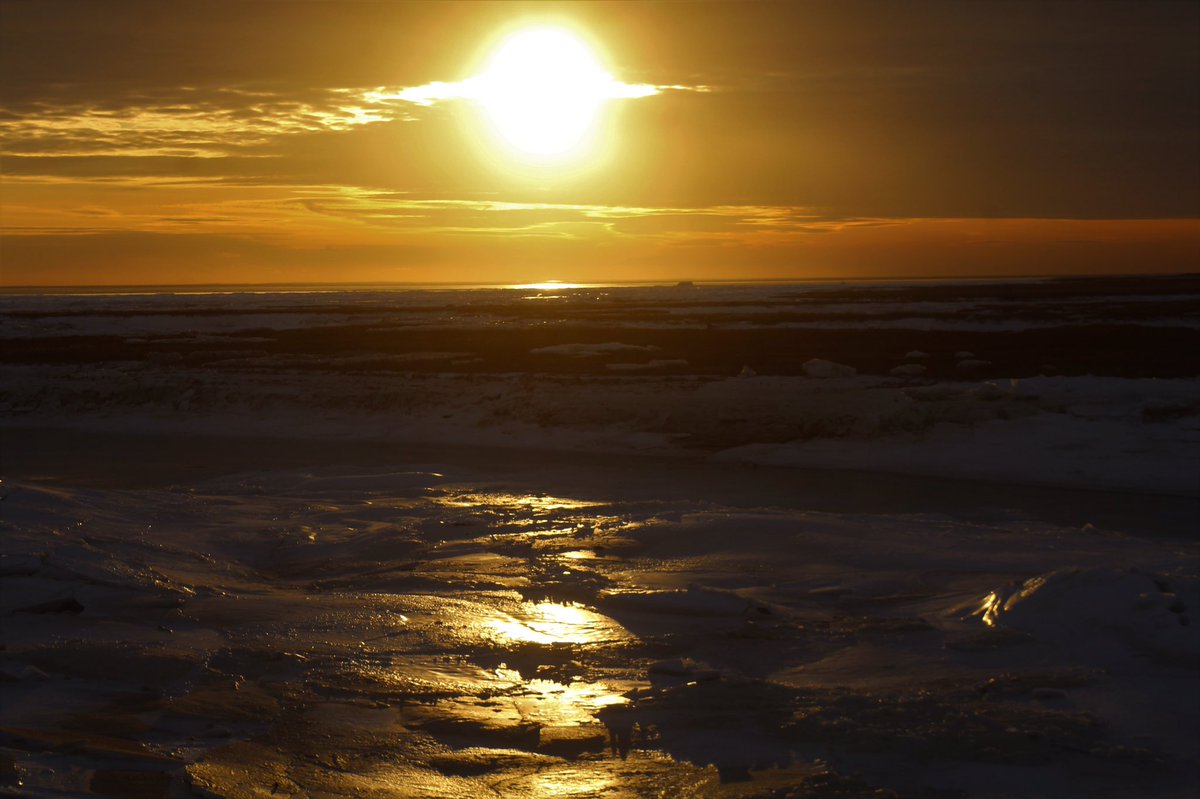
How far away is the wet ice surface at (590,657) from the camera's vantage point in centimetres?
500

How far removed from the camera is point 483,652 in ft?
21.5

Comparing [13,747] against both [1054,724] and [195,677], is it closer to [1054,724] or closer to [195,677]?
[195,677]

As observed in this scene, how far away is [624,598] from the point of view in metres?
7.64

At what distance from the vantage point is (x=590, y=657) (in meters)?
6.48

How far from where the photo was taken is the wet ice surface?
5004 mm

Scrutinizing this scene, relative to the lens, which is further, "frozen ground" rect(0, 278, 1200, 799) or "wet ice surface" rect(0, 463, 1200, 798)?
"frozen ground" rect(0, 278, 1200, 799)

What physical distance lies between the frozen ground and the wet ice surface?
1.0 inches

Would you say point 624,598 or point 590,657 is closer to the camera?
point 590,657

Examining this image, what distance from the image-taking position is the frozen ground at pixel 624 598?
512 cm

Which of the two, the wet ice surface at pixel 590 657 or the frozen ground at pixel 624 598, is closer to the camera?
the wet ice surface at pixel 590 657

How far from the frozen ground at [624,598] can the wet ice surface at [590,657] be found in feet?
0.09

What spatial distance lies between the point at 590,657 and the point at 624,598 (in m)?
1.20

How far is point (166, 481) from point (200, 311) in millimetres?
45827

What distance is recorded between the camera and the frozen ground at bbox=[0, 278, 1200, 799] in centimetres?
512
